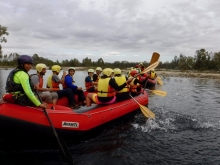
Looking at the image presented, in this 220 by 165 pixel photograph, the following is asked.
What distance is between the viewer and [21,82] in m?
4.67

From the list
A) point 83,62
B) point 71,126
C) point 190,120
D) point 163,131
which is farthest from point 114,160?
point 83,62

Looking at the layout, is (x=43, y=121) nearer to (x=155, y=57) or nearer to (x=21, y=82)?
(x=21, y=82)

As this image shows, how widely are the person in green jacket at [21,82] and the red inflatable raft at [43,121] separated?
0.80 ft

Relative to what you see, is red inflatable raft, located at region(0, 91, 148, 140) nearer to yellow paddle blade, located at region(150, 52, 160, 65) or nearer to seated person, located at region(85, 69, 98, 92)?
seated person, located at region(85, 69, 98, 92)

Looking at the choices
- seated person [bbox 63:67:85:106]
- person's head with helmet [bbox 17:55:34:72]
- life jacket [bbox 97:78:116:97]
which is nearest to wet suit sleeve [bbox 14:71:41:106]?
person's head with helmet [bbox 17:55:34:72]

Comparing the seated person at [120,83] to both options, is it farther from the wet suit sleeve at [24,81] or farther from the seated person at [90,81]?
the wet suit sleeve at [24,81]

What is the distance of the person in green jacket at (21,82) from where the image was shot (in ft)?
15.4

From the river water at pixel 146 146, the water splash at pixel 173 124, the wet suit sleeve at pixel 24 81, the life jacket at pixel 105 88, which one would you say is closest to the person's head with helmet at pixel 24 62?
the wet suit sleeve at pixel 24 81

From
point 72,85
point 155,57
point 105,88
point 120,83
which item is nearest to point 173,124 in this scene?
point 120,83

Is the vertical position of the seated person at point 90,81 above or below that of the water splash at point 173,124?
above

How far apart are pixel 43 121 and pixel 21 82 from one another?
1.00 metres

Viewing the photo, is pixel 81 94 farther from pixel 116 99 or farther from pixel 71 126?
pixel 71 126

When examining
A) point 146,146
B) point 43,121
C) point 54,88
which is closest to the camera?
point 43,121

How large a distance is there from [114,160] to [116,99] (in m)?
2.98
